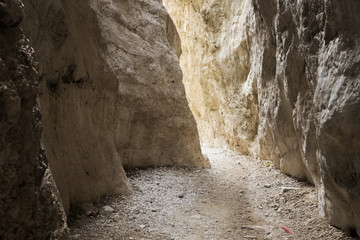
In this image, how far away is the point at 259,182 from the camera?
5.73 meters

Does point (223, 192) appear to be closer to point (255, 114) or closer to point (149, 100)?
point (149, 100)

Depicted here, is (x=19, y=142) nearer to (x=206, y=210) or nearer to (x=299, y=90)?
(x=206, y=210)

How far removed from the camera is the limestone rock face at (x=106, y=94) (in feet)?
11.0

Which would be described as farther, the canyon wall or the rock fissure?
the canyon wall

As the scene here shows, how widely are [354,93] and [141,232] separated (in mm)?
2710

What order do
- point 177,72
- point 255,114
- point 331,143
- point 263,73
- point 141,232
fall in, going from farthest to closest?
point 255,114 < point 177,72 < point 263,73 < point 141,232 < point 331,143

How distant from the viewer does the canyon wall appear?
8.55 feet

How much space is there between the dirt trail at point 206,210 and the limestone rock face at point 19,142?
157 cm

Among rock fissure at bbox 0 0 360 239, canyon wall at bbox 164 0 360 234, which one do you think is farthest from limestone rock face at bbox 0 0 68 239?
canyon wall at bbox 164 0 360 234

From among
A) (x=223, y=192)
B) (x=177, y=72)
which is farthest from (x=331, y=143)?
(x=177, y=72)

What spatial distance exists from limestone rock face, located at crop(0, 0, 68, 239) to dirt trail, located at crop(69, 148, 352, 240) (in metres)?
1.57

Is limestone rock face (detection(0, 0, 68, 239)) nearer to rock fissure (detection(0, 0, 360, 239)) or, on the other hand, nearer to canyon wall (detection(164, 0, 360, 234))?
Result: rock fissure (detection(0, 0, 360, 239))

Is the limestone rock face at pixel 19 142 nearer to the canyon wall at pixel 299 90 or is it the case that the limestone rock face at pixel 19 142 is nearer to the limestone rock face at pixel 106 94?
the limestone rock face at pixel 106 94

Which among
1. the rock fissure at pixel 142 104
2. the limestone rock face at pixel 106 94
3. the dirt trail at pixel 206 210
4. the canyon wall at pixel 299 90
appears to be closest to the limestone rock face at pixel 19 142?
the rock fissure at pixel 142 104
